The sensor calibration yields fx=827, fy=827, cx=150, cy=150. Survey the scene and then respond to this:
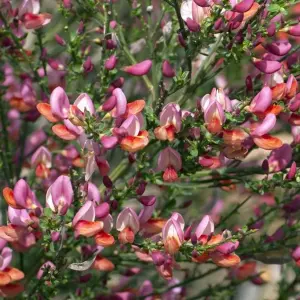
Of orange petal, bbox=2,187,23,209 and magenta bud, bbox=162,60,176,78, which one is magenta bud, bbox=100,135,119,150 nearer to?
orange petal, bbox=2,187,23,209

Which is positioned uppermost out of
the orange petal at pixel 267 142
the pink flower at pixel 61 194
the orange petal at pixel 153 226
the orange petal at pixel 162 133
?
the orange petal at pixel 162 133

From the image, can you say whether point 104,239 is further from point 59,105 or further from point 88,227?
point 59,105

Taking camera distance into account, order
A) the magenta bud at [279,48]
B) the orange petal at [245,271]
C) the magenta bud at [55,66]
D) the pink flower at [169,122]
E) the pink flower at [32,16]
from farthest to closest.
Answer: the orange petal at [245,271]
the magenta bud at [55,66]
the pink flower at [32,16]
the magenta bud at [279,48]
the pink flower at [169,122]

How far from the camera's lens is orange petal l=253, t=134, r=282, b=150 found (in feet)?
7.19

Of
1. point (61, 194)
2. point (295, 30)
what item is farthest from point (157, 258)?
point (295, 30)

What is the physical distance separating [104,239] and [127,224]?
133 millimetres

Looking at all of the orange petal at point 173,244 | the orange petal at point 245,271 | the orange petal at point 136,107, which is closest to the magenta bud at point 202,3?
the orange petal at point 136,107

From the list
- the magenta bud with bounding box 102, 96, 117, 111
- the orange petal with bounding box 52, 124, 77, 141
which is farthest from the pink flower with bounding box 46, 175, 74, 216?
the magenta bud with bounding box 102, 96, 117, 111

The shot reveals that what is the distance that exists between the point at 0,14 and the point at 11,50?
7.9 inches

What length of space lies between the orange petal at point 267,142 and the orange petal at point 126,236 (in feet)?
1.37

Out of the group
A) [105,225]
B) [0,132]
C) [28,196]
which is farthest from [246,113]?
[0,132]

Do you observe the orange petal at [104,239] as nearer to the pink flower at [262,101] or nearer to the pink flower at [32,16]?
the pink flower at [262,101]

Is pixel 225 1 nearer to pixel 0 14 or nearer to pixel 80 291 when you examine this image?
pixel 0 14

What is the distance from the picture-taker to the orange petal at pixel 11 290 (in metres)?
2.38
